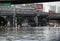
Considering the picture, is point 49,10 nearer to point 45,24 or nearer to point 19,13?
point 45,24

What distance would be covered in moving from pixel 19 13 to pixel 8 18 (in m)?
1.83

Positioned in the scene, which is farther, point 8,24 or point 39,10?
point 39,10

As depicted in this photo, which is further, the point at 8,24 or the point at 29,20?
the point at 29,20

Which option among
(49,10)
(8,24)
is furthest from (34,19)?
(8,24)

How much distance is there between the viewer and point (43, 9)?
23.5m

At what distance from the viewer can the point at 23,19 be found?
74.9 feet

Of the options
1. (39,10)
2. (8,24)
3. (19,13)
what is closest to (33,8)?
(39,10)

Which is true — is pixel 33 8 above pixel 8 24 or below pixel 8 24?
above

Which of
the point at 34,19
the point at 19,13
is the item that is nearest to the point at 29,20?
the point at 34,19

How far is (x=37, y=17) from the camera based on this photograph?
23.4 meters

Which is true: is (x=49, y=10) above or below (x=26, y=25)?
above

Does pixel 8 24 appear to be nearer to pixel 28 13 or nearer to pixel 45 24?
pixel 28 13

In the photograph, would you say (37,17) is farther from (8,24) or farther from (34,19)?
(8,24)

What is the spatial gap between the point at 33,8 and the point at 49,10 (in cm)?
224
